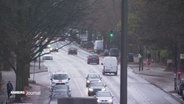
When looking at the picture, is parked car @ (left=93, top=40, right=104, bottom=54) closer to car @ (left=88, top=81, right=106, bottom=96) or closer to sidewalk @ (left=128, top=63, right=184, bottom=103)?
sidewalk @ (left=128, top=63, right=184, bottom=103)

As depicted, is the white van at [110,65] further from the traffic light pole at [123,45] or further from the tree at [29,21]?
the traffic light pole at [123,45]

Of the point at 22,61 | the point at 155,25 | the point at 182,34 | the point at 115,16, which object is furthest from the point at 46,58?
the point at 22,61

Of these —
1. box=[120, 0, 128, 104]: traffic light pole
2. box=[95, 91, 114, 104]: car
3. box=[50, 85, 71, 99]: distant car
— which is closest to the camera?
box=[120, 0, 128, 104]: traffic light pole

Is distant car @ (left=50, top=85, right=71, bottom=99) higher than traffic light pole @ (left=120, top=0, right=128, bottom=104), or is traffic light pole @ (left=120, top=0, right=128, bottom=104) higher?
traffic light pole @ (left=120, top=0, right=128, bottom=104)

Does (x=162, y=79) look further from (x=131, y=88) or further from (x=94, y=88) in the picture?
(x=94, y=88)

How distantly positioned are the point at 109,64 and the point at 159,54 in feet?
84.5

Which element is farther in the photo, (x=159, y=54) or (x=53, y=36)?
(x=159, y=54)

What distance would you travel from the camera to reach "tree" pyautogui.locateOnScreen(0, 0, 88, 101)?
1280 inches

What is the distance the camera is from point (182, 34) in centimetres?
4722

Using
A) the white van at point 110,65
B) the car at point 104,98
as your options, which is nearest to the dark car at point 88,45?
the white van at point 110,65

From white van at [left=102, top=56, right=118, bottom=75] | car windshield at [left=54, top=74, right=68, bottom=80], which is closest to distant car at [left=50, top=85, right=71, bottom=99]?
car windshield at [left=54, top=74, right=68, bottom=80]

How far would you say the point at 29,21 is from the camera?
34500mm

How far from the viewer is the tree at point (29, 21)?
107 feet

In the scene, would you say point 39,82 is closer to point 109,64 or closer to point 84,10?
point 109,64
